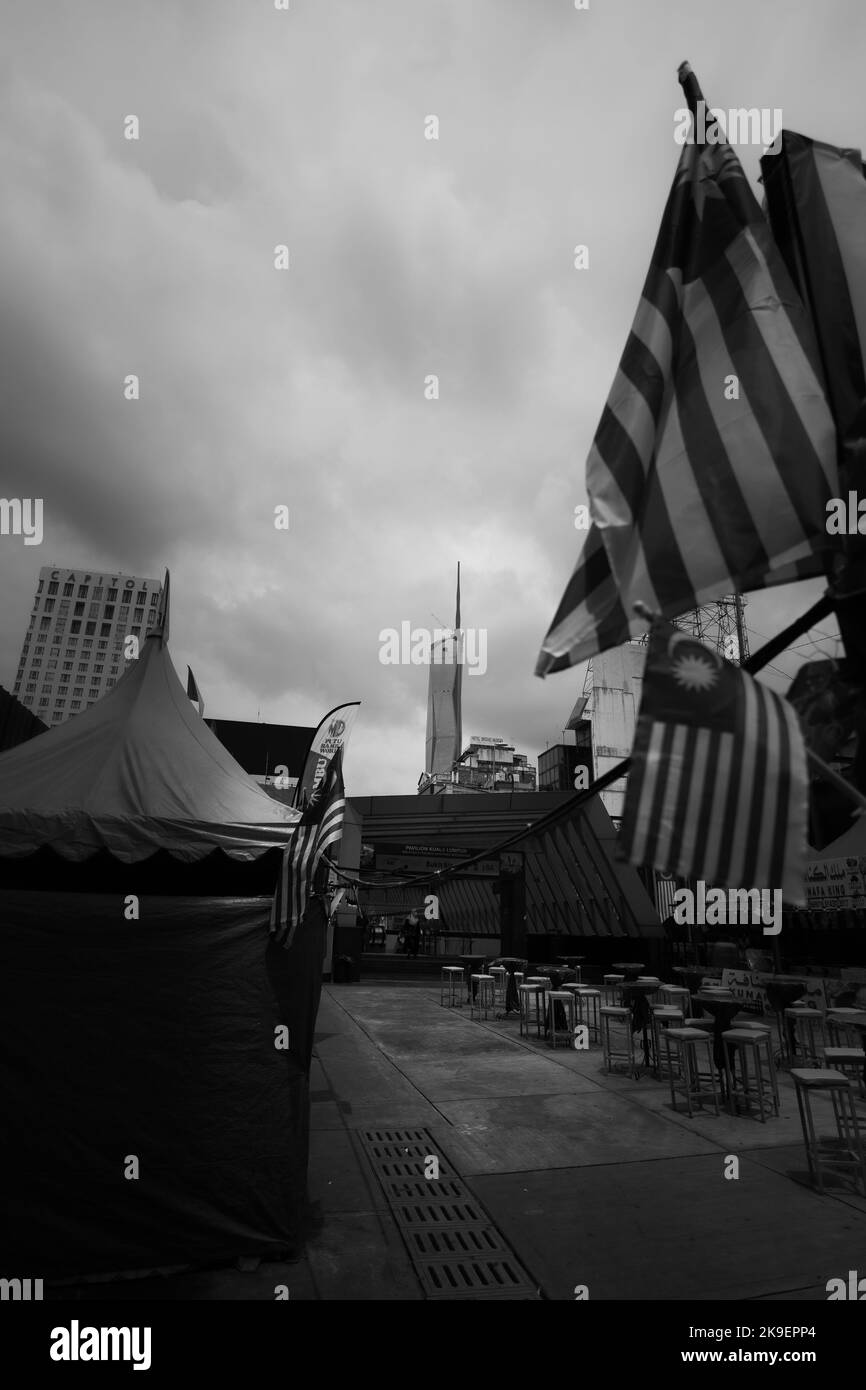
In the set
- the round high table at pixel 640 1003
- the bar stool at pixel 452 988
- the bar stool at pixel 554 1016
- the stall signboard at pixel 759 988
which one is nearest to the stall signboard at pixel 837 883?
the stall signboard at pixel 759 988

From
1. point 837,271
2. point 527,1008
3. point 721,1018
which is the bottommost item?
point 527,1008

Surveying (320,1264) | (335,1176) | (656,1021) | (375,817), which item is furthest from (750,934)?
(320,1264)

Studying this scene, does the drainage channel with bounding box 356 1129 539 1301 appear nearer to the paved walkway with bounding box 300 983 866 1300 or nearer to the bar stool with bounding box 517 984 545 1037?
the paved walkway with bounding box 300 983 866 1300

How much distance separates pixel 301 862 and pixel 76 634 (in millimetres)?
145462

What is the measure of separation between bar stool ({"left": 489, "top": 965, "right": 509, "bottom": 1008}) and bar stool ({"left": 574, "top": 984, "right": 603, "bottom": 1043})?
5.90 ft

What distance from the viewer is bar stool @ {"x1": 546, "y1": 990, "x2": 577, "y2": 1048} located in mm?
11162

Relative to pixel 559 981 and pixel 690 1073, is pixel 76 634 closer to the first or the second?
pixel 559 981

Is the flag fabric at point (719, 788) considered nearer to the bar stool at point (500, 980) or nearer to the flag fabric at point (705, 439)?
the flag fabric at point (705, 439)

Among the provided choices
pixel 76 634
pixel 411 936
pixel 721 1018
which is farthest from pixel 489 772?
pixel 76 634

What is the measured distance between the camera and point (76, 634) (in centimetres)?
13150

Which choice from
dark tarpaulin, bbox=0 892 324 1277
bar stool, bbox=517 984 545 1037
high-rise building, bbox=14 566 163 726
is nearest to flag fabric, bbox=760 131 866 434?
dark tarpaulin, bbox=0 892 324 1277

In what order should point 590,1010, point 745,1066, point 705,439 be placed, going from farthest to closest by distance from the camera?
point 590,1010 < point 745,1066 < point 705,439

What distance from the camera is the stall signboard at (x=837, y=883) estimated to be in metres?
14.1

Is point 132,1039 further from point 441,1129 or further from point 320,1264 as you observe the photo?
point 441,1129
